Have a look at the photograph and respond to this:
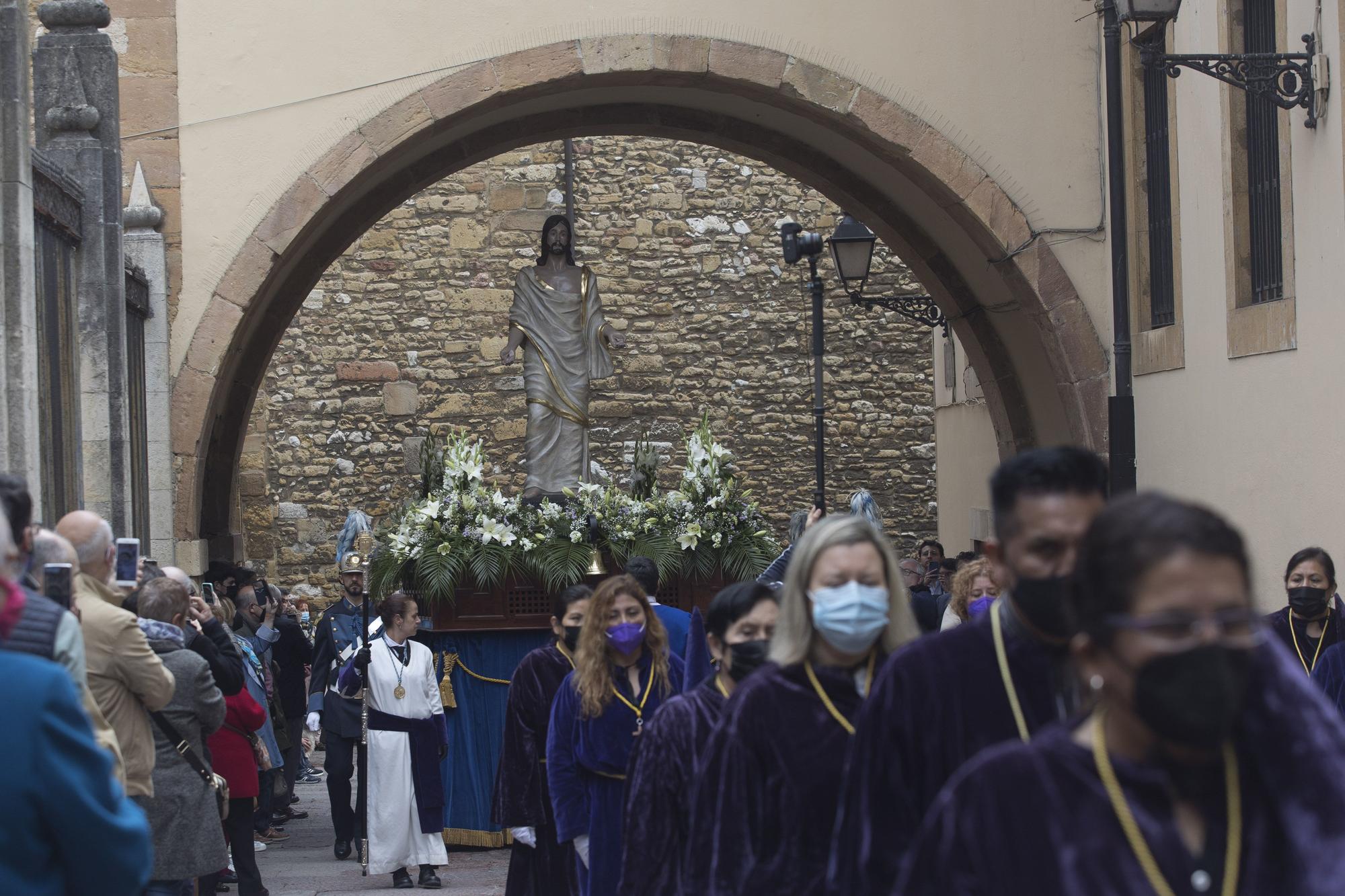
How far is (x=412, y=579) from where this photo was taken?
35.5ft

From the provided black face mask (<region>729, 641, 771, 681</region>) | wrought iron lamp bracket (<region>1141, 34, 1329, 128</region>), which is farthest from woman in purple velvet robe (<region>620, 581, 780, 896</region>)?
wrought iron lamp bracket (<region>1141, 34, 1329, 128</region>)

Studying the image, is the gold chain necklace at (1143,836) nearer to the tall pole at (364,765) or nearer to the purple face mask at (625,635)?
the purple face mask at (625,635)

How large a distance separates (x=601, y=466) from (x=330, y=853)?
929 centimetres

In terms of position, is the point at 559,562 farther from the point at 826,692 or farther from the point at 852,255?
the point at 826,692

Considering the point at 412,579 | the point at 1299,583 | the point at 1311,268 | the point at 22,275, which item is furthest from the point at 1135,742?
the point at 412,579

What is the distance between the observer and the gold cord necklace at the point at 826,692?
354 centimetres

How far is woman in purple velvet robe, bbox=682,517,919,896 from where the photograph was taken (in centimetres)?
352

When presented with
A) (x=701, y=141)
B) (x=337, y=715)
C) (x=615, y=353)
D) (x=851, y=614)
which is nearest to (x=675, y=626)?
(x=337, y=715)

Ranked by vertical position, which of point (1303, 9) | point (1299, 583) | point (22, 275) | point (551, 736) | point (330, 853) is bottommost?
point (330, 853)

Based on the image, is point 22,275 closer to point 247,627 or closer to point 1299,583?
point 247,627

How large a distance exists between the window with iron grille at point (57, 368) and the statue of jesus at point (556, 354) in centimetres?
421

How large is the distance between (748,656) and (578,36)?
7.93 metres

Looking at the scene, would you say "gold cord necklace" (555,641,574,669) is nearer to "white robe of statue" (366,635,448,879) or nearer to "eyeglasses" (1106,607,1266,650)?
"white robe of statue" (366,635,448,879)

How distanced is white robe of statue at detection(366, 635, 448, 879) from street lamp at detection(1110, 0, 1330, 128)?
188 inches
